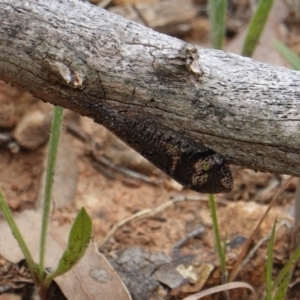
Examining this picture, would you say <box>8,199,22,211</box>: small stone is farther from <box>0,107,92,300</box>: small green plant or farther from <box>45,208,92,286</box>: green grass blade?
<box>45,208,92,286</box>: green grass blade

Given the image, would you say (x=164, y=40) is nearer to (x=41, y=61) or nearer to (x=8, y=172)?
(x=41, y=61)

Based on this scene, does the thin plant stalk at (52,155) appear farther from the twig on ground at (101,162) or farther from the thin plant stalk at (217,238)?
the twig on ground at (101,162)

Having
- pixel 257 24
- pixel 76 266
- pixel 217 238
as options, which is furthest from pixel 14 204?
pixel 257 24

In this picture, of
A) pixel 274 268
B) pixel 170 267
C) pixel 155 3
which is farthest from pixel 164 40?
pixel 155 3

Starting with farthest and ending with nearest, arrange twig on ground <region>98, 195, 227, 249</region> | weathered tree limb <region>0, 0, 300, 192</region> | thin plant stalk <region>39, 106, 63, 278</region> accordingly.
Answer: twig on ground <region>98, 195, 227, 249</region> → thin plant stalk <region>39, 106, 63, 278</region> → weathered tree limb <region>0, 0, 300, 192</region>

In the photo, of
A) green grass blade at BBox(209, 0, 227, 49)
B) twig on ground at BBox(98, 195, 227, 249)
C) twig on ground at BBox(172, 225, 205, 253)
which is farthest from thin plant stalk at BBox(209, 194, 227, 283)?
green grass blade at BBox(209, 0, 227, 49)
